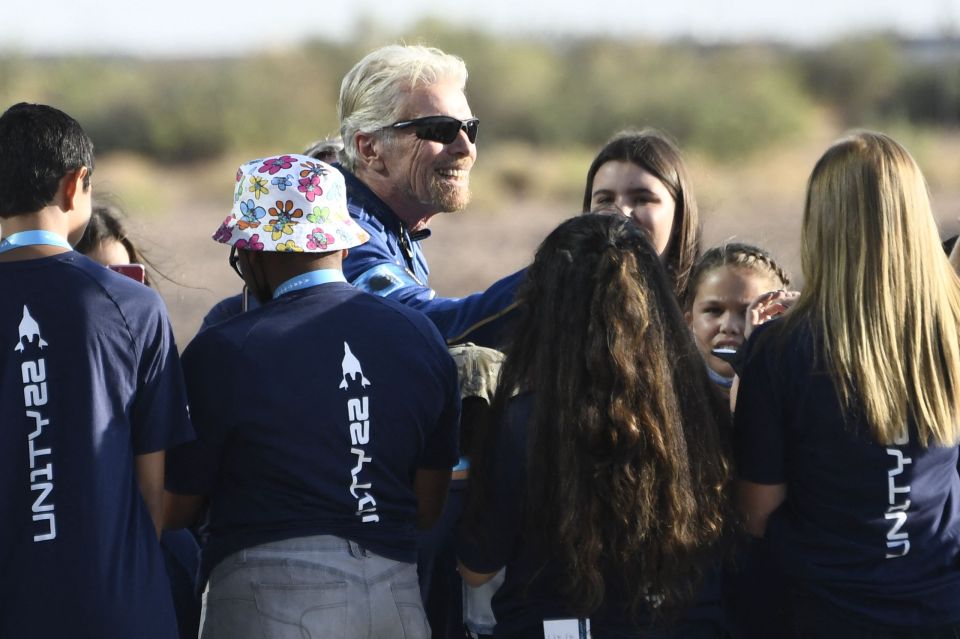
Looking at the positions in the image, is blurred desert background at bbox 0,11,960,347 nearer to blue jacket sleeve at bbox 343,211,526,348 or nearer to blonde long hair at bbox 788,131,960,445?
blue jacket sleeve at bbox 343,211,526,348

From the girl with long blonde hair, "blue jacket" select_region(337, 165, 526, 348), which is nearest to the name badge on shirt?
the girl with long blonde hair

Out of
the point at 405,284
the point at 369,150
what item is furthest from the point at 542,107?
the point at 405,284

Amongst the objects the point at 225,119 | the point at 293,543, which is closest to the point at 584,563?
the point at 293,543

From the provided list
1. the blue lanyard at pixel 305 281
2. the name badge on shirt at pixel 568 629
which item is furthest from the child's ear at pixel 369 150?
the name badge on shirt at pixel 568 629

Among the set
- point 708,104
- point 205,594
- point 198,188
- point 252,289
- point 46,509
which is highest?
point 708,104

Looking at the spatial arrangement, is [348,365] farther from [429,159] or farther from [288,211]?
[429,159]

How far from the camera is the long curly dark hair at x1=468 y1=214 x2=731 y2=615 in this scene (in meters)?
2.75

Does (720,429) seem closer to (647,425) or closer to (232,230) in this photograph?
(647,425)

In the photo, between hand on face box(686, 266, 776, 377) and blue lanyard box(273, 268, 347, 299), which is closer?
blue lanyard box(273, 268, 347, 299)

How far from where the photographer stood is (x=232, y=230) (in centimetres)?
296

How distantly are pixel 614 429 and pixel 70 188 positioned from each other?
133 cm

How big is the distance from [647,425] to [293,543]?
839 mm

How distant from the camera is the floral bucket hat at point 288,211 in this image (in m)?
2.93

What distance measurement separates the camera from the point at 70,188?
2.83 metres
